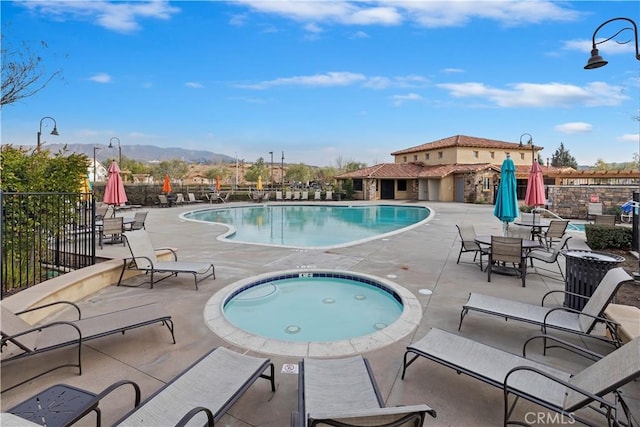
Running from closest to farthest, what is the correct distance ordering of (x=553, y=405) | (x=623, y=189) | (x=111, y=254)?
(x=553, y=405)
(x=111, y=254)
(x=623, y=189)

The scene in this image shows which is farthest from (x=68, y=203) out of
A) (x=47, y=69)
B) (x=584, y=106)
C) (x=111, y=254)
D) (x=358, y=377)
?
(x=584, y=106)

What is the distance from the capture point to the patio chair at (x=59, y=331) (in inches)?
116

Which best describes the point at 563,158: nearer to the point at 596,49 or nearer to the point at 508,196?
the point at 508,196

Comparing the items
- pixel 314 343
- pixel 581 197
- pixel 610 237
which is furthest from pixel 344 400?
pixel 581 197

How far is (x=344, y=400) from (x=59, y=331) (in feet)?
9.67

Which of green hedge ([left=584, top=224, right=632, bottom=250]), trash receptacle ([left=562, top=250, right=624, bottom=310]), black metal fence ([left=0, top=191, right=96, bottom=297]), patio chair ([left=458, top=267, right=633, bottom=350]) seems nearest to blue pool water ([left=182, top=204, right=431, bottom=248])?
black metal fence ([left=0, top=191, right=96, bottom=297])

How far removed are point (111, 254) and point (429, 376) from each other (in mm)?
7618

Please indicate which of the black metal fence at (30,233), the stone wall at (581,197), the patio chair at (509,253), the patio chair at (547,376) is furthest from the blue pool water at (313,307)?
the stone wall at (581,197)

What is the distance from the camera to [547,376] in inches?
82.3

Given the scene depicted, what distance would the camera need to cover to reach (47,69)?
822 centimetres

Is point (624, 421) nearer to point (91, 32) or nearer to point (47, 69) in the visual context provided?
point (47, 69)

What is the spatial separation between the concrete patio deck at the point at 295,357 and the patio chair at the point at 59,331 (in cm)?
25

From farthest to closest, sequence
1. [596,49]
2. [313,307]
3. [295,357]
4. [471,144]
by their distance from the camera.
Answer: [471,144] < [596,49] < [313,307] < [295,357]

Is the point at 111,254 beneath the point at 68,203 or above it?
beneath
